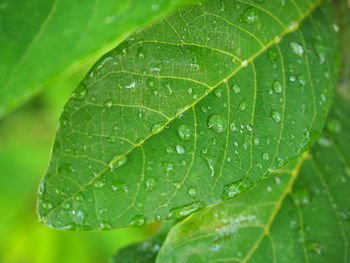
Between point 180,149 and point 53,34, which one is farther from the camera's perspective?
point 180,149

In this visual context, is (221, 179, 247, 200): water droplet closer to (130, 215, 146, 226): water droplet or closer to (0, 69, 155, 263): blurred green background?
(130, 215, 146, 226): water droplet

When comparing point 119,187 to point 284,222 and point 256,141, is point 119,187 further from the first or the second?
point 284,222

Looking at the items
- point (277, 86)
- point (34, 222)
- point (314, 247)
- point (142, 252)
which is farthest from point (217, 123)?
point (34, 222)

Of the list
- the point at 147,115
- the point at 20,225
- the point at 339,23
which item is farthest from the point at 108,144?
the point at 20,225

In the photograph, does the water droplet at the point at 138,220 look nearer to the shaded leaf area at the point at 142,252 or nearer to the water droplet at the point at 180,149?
the water droplet at the point at 180,149

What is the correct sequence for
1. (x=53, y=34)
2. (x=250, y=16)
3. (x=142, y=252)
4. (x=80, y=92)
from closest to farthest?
(x=53, y=34) → (x=80, y=92) → (x=250, y=16) → (x=142, y=252)

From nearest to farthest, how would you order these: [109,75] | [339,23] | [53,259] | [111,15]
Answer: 1. [111,15]
2. [109,75]
3. [339,23]
4. [53,259]

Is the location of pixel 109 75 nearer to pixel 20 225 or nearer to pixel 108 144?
pixel 108 144
